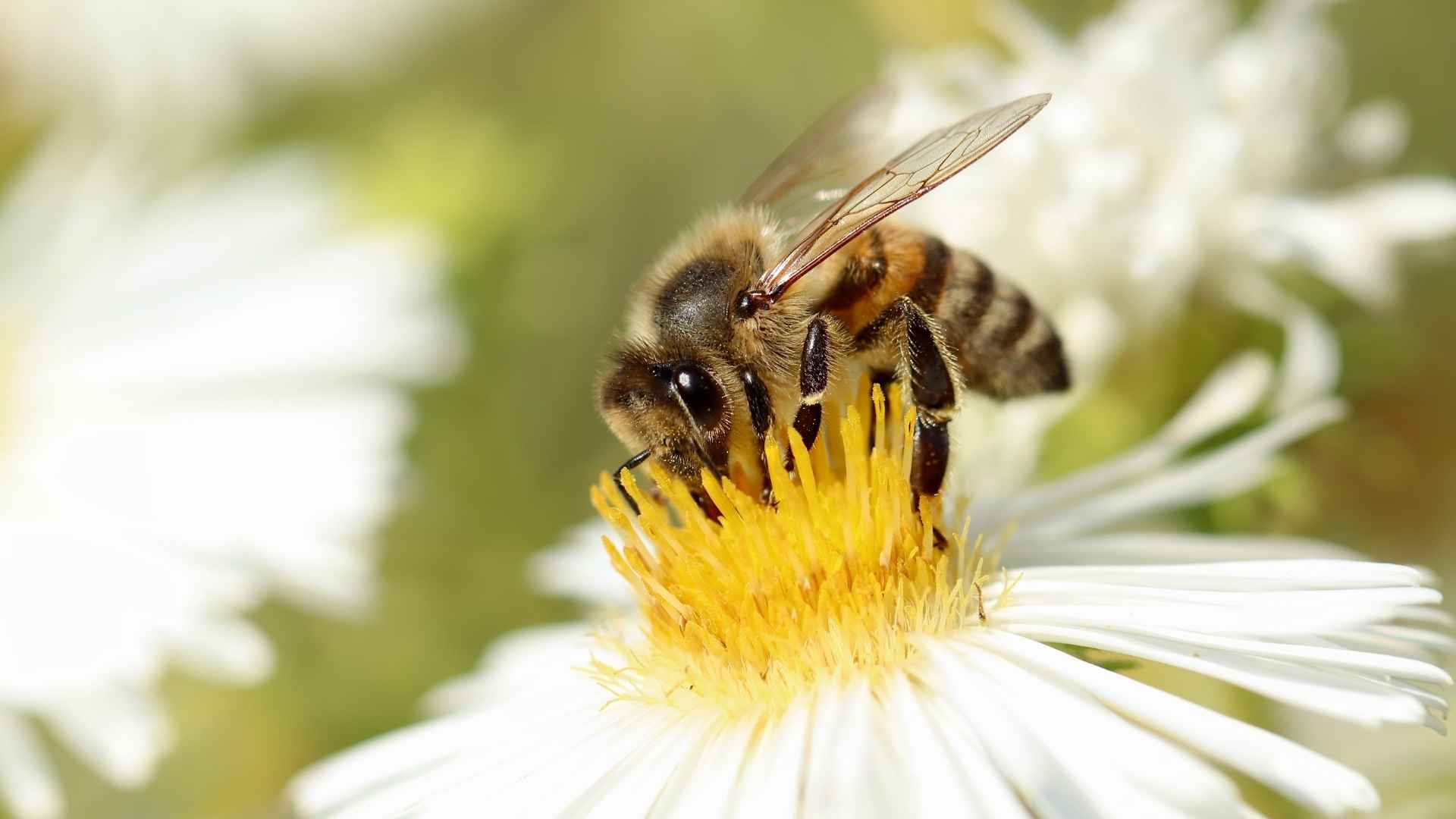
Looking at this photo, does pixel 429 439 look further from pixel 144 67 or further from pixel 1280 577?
pixel 1280 577

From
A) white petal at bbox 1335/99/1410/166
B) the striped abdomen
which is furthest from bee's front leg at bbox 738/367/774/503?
white petal at bbox 1335/99/1410/166

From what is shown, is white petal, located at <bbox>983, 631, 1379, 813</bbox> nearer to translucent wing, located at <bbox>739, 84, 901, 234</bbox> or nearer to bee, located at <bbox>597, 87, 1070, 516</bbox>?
bee, located at <bbox>597, 87, 1070, 516</bbox>

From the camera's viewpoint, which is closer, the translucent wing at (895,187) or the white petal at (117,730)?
the translucent wing at (895,187)

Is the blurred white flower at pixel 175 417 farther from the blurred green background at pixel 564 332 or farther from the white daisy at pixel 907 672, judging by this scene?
the white daisy at pixel 907 672

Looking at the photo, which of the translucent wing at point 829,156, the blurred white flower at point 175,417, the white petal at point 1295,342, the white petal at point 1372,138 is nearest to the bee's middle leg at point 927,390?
the translucent wing at point 829,156

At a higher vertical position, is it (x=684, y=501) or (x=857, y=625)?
(x=684, y=501)

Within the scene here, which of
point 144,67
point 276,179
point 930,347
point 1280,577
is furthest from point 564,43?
point 1280,577

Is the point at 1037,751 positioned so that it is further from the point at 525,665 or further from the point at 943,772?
the point at 525,665
